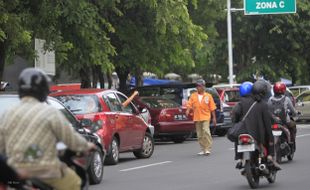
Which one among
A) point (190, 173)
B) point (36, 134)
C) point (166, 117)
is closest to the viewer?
point (36, 134)

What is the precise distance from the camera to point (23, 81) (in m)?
6.07

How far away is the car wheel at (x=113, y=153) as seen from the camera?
1556cm

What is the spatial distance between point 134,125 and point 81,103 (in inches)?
65.9

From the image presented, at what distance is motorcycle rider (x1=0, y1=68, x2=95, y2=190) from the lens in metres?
5.95

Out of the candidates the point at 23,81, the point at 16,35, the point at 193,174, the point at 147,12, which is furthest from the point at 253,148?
the point at 147,12

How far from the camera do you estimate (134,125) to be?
1662cm

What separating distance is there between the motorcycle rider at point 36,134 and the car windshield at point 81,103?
30.1 feet

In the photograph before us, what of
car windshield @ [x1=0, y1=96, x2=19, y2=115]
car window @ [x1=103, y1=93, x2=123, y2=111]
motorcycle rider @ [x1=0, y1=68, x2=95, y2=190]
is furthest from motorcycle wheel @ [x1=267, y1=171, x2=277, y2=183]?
motorcycle rider @ [x1=0, y1=68, x2=95, y2=190]

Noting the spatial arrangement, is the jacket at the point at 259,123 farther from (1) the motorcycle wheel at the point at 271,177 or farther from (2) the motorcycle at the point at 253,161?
(1) the motorcycle wheel at the point at 271,177

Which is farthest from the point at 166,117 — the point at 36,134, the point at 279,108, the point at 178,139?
Result: the point at 36,134

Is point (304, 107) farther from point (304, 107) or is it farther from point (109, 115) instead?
point (109, 115)

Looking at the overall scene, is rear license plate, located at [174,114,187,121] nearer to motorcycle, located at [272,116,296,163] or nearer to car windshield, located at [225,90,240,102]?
car windshield, located at [225,90,240,102]

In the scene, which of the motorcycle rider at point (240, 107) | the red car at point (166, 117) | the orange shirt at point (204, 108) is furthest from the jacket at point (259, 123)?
the red car at point (166, 117)

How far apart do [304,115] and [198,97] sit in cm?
1660
